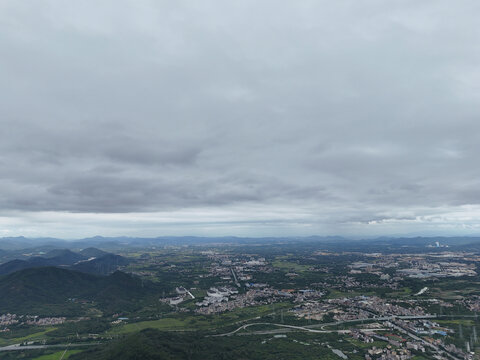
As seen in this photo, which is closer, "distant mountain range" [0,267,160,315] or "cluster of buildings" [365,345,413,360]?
"cluster of buildings" [365,345,413,360]

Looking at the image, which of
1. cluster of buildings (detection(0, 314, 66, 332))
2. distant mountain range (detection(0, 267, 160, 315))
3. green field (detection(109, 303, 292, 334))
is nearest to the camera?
green field (detection(109, 303, 292, 334))

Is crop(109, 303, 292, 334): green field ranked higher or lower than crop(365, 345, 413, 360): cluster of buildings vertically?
lower

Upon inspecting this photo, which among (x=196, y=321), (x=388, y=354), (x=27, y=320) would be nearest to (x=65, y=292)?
(x=27, y=320)

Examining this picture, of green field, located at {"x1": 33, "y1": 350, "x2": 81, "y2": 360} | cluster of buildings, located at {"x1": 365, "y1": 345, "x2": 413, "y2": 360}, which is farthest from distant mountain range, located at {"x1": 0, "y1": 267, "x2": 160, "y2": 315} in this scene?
cluster of buildings, located at {"x1": 365, "y1": 345, "x2": 413, "y2": 360}

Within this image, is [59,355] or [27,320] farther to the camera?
[27,320]

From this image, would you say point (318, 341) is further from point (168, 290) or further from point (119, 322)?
point (168, 290)

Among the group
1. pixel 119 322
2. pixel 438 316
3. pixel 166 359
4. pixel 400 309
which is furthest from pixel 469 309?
pixel 119 322

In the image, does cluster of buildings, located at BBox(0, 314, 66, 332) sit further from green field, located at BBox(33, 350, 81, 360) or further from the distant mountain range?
green field, located at BBox(33, 350, 81, 360)

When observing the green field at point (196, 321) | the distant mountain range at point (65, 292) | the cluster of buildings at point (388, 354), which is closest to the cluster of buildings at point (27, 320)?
the distant mountain range at point (65, 292)

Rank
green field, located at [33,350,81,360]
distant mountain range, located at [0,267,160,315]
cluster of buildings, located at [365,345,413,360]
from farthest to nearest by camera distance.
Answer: distant mountain range, located at [0,267,160,315] → green field, located at [33,350,81,360] → cluster of buildings, located at [365,345,413,360]

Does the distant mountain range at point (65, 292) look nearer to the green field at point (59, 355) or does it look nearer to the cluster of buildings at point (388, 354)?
the green field at point (59, 355)

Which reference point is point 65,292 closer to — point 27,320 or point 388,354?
point 27,320
